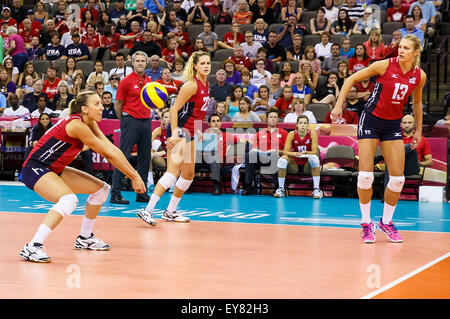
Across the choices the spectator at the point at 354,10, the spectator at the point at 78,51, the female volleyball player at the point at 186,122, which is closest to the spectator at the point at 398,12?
the spectator at the point at 354,10

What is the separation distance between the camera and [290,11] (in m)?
16.3

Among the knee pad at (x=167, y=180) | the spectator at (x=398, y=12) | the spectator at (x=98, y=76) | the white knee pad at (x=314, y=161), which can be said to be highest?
the spectator at (x=398, y=12)

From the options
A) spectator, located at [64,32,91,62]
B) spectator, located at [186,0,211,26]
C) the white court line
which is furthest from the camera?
spectator, located at [186,0,211,26]

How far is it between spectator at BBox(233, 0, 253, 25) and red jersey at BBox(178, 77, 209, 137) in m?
8.59

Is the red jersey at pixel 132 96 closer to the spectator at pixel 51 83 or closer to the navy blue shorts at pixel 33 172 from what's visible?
the navy blue shorts at pixel 33 172

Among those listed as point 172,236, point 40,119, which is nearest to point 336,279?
point 172,236

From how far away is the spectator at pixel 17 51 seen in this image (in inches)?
685

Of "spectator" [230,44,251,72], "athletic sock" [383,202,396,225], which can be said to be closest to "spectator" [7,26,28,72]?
"spectator" [230,44,251,72]

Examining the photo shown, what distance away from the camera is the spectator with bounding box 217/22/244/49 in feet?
52.7

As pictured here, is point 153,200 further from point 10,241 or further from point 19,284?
point 19,284

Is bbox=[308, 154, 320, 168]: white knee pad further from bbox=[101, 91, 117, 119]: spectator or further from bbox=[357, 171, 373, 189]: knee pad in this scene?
bbox=[357, 171, 373, 189]: knee pad

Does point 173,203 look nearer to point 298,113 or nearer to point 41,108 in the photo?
point 298,113

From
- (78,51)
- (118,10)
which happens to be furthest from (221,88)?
(118,10)
